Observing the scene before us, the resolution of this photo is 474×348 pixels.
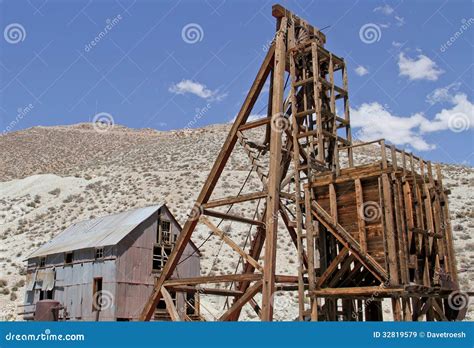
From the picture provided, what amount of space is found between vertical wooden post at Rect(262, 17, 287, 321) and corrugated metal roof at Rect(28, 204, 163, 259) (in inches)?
531

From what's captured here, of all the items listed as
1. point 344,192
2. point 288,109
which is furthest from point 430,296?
point 288,109

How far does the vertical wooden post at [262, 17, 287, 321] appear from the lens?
13898 millimetres

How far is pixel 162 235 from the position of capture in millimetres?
28297

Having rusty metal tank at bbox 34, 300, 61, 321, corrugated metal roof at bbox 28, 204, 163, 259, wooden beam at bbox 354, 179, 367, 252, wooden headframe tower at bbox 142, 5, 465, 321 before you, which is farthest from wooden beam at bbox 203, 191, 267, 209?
corrugated metal roof at bbox 28, 204, 163, 259

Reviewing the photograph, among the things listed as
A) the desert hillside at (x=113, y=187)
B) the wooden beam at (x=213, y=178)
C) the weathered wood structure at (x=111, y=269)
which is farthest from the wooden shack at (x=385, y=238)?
the desert hillside at (x=113, y=187)

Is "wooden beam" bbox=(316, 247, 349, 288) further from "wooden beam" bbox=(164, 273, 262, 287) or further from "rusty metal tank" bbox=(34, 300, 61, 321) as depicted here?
"rusty metal tank" bbox=(34, 300, 61, 321)

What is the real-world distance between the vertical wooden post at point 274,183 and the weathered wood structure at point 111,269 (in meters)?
11.0

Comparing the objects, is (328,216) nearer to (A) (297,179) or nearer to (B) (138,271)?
(A) (297,179)

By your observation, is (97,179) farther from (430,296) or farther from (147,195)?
(430,296)

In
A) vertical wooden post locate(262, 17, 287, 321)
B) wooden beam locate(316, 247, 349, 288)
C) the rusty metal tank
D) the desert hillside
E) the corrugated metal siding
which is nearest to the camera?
vertical wooden post locate(262, 17, 287, 321)

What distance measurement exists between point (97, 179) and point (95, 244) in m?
34.6

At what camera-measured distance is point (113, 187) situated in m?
55.6

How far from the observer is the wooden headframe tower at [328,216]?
537 inches

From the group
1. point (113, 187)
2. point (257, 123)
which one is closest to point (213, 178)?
point (257, 123)
